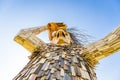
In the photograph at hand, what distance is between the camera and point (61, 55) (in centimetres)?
306

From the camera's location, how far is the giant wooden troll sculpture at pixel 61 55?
2.52m

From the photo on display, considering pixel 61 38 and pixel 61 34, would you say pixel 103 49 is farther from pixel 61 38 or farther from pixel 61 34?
pixel 61 34

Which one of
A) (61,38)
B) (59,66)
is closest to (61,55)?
(59,66)

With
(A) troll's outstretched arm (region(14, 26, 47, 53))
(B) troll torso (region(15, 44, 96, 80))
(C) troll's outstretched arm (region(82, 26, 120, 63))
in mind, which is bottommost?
(B) troll torso (region(15, 44, 96, 80))

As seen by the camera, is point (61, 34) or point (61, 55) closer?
point (61, 55)

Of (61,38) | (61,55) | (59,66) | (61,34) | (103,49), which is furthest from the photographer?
(61,34)

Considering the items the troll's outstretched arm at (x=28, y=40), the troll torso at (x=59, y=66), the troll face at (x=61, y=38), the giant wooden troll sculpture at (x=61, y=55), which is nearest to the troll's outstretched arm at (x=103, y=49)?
the giant wooden troll sculpture at (x=61, y=55)

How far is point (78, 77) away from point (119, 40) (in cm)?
101

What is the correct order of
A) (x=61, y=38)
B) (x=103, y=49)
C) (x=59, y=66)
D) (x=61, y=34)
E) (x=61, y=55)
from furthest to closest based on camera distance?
1. (x=61, y=34)
2. (x=61, y=38)
3. (x=103, y=49)
4. (x=61, y=55)
5. (x=59, y=66)

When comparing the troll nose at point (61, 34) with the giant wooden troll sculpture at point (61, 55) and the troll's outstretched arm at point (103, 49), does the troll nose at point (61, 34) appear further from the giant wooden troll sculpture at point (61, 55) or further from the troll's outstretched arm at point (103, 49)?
the troll's outstretched arm at point (103, 49)

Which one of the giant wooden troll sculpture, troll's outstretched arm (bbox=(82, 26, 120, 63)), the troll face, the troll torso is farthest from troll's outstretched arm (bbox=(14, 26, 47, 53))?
troll's outstretched arm (bbox=(82, 26, 120, 63))

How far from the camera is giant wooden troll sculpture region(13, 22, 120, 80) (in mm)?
2516

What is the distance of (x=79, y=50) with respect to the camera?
3422mm

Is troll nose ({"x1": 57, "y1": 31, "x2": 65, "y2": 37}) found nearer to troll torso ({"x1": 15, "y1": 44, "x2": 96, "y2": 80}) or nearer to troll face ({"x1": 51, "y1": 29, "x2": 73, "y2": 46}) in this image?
troll face ({"x1": 51, "y1": 29, "x2": 73, "y2": 46})
